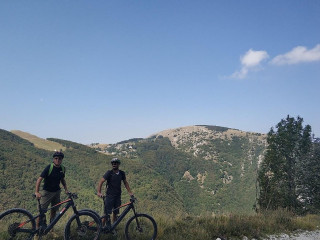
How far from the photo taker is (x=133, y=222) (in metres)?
6.42

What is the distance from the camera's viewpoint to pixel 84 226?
19.2 ft

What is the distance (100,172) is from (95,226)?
503 feet

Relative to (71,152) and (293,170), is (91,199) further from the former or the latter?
(293,170)

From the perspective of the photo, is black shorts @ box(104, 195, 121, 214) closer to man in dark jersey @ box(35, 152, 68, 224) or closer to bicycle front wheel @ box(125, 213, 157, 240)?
bicycle front wheel @ box(125, 213, 157, 240)

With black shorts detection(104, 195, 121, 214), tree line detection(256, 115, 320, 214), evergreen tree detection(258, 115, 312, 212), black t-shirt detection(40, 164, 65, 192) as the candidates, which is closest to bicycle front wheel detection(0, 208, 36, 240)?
black t-shirt detection(40, 164, 65, 192)

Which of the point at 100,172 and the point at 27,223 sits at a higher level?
the point at 27,223

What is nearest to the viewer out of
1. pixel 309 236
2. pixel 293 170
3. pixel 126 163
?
pixel 309 236

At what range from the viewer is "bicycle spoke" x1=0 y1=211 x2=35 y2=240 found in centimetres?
526

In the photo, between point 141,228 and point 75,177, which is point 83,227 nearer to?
point 141,228

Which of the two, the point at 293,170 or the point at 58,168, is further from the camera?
the point at 293,170

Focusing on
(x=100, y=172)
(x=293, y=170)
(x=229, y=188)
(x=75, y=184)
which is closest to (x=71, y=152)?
(x=100, y=172)

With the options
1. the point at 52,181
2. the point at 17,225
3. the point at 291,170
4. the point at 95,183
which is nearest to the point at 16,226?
the point at 17,225

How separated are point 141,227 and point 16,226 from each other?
287cm

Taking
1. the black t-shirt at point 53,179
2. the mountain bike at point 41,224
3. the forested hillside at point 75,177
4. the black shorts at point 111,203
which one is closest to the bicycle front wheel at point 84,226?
the mountain bike at point 41,224
